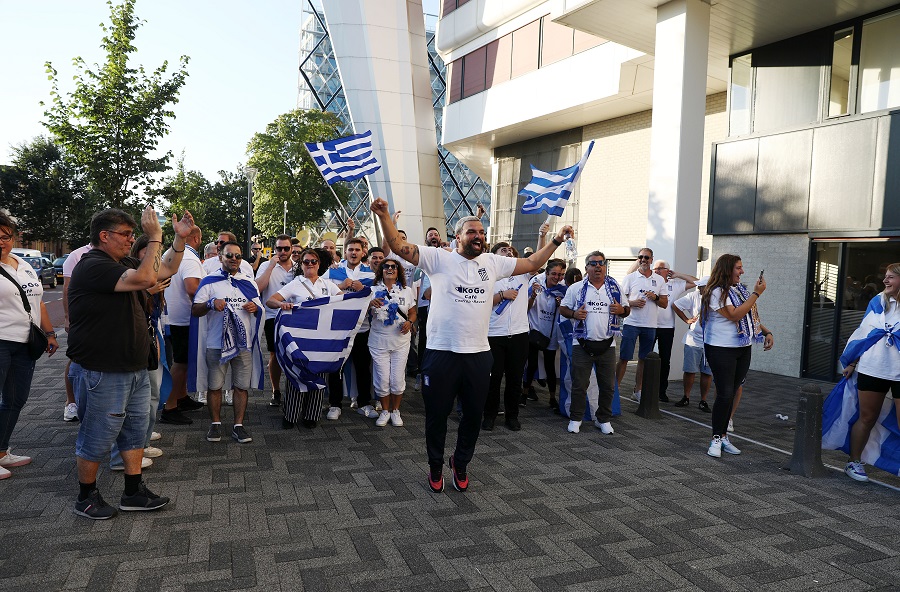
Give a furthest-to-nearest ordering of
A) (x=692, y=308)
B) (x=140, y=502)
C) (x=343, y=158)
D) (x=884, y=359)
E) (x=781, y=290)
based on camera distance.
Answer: (x=781, y=290) → (x=343, y=158) → (x=692, y=308) → (x=884, y=359) → (x=140, y=502)

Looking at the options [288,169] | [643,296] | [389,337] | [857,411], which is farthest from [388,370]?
[288,169]

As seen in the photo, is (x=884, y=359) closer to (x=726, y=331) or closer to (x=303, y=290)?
(x=726, y=331)

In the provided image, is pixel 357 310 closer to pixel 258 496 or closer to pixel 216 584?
pixel 258 496

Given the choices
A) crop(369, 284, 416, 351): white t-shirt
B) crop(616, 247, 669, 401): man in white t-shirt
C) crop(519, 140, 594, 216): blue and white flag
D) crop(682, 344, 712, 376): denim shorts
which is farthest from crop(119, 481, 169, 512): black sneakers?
crop(682, 344, 712, 376): denim shorts

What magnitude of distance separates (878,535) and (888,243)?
7375 mm

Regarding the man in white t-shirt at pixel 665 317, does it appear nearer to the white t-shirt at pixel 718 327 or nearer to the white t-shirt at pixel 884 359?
the white t-shirt at pixel 718 327

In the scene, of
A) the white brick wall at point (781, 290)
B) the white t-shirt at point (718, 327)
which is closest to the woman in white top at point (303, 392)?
the white t-shirt at point (718, 327)

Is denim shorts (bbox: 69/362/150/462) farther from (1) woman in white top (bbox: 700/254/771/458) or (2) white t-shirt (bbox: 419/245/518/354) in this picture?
(1) woman in white top (bbox: 700/254/771/458)

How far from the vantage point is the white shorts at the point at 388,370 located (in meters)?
6.84

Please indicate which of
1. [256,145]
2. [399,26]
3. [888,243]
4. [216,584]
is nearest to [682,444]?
[216,584]

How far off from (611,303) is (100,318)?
5.04 metres

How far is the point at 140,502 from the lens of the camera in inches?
168

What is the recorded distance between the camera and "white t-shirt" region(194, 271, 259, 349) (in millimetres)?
5918

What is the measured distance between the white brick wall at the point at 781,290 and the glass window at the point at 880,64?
8.10ft
